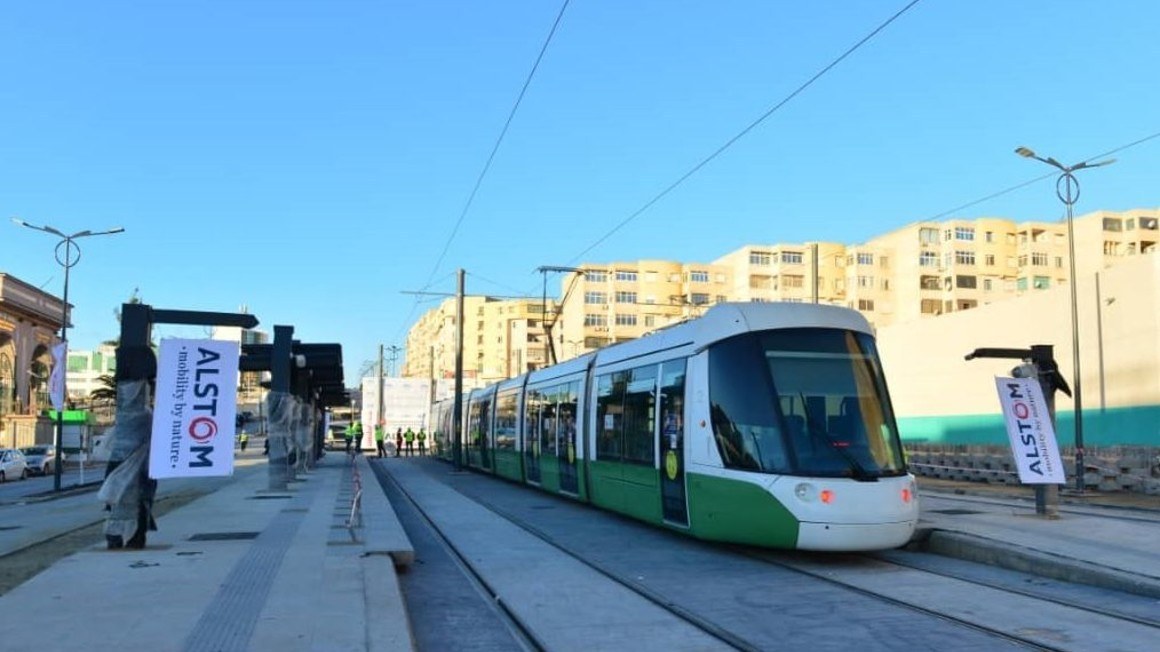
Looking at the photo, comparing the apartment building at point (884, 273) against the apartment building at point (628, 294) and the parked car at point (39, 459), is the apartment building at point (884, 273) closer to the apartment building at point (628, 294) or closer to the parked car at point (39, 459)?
the apartment building at point (628, 294)

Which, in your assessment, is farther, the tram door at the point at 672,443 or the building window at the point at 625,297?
the building window at the point at 625,297

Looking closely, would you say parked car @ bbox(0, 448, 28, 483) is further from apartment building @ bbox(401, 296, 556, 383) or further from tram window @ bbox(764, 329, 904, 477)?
apartment building @ bbox(401, 296, 556, 383)

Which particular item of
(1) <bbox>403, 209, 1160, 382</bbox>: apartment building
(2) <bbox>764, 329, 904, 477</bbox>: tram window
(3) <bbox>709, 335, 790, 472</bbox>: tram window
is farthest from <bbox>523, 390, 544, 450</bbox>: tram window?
(1) <bbox>403, 209, 1160, 382</bbox>: apartment building

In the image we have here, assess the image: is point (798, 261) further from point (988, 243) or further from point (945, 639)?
point (945, 639)

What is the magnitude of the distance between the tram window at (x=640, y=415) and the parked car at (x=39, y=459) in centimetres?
3834

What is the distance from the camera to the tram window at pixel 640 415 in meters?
14.3

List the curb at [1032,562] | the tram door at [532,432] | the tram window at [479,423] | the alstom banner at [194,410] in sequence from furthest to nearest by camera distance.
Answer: the tram window at [479,423] < the tram door at [532,432] < the alstom banner at [194,410] < the curb at [1032,562]

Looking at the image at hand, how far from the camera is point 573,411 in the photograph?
62.5ft

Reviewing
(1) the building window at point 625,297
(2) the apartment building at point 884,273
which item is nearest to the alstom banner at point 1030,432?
(2) the apartment building at point 884,273

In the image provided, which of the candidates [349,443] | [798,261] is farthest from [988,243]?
[349,443]

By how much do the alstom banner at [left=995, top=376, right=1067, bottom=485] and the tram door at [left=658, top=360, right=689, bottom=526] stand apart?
534 cm

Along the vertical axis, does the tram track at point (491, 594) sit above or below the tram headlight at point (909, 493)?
below

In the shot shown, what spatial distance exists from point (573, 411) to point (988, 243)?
10428cm

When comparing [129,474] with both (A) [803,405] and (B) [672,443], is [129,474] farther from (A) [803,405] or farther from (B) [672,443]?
(A) [803,405]
